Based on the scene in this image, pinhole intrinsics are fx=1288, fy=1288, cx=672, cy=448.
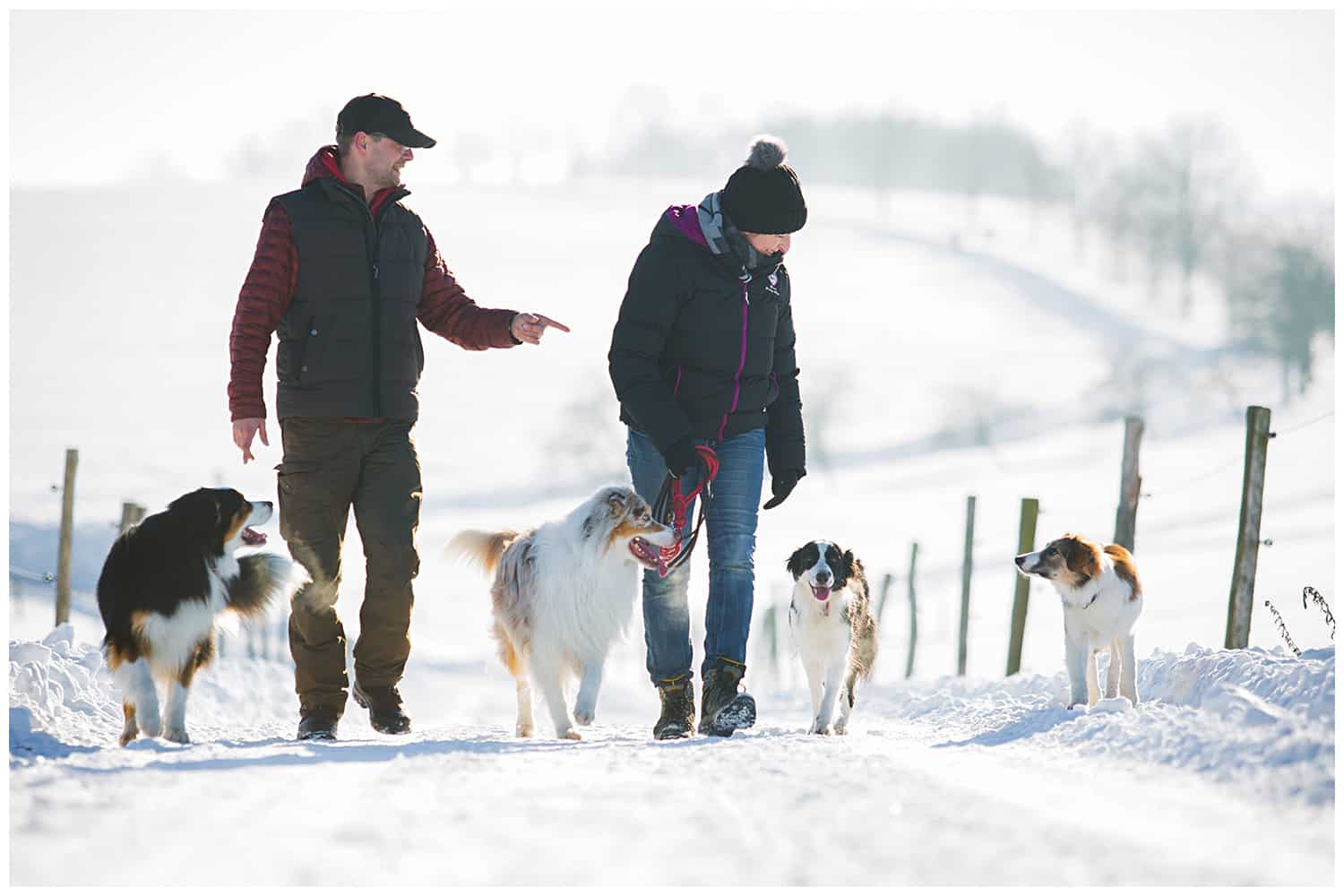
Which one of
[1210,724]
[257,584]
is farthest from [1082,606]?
[257,584]

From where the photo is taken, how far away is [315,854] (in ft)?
9.68

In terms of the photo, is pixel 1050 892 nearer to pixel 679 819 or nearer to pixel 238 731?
pixel 679 819

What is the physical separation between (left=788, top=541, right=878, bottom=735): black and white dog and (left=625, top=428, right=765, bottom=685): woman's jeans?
2.21ft

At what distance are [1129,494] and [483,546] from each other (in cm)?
526

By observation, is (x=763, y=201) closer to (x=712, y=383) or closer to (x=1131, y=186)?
(x=712, y=383)

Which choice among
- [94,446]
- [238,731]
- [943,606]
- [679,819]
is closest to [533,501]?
[94,446]

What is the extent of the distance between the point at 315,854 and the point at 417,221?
359 centimetres

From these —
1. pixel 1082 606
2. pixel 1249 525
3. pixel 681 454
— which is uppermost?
pixel 681 454

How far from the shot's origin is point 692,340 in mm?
5902

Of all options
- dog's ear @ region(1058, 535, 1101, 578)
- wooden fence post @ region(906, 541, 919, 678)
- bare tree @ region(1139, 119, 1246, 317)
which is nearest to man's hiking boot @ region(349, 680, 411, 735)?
dog's ear @ region(1058, 535, 1101, 578)

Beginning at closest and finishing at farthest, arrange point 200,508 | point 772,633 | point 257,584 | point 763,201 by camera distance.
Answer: point 200,508, point 257,584, point 763,201, point 772,633

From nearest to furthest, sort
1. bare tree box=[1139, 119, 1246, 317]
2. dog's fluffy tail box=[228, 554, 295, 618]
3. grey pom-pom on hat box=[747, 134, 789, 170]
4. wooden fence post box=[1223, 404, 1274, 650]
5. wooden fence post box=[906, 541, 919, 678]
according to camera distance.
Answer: dog's fluffy tail box=[228, 554, 295, 618]
grey pom-pom on hat box=[747, 134, 789, 170]
wooden fence post box=[1223, 404, 1274, 650]
wooden fence post box=[906, 541, 919, 678]
bare tree box=[1139, 119, 1246, 317]

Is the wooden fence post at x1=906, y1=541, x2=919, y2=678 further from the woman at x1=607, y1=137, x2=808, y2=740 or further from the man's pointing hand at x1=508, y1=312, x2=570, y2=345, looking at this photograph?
the man's pointing hand at x1=508, y1=312, x2=570, y2=345

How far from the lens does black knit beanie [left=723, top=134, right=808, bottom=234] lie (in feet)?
18.9
